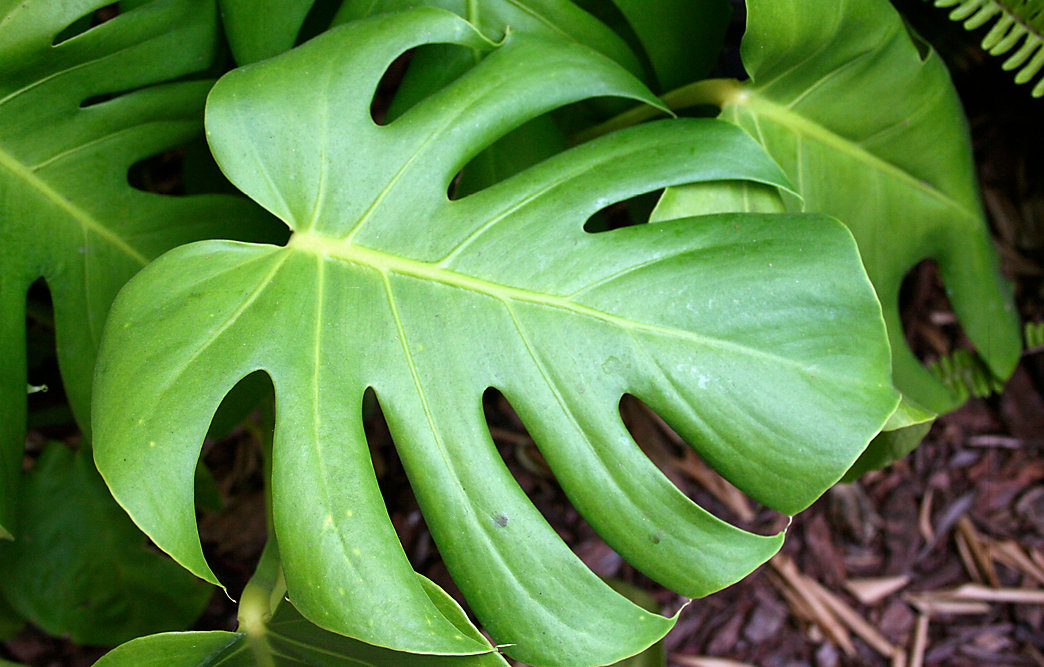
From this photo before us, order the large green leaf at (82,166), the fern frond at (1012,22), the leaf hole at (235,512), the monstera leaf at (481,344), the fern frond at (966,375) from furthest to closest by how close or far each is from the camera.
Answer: the leaf hole at (235,512) → the fern frond at (966,375) → the fern frond at (1012,22) → the large green leaf at (82,166) → the monstera leaf at (481,344)

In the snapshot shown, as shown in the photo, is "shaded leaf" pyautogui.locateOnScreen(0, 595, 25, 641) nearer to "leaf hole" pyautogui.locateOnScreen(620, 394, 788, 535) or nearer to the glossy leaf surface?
the glossy leaf surface

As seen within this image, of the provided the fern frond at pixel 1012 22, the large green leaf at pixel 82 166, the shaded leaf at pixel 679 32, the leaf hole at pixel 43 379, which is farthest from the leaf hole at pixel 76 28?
the fern frond at pixel 1012 22

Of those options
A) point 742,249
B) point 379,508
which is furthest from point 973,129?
point 379,508

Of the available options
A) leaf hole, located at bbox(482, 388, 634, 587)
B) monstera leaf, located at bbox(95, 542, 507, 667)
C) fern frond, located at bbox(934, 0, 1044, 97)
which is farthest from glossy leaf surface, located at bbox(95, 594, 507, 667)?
fern frond, located at bbox(934, 0, 1044, 97)

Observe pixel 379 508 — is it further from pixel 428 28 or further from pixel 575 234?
pixel 428 28

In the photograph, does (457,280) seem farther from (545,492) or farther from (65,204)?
(545,492)

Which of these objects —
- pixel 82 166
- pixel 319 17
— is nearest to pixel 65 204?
pixel 82 166

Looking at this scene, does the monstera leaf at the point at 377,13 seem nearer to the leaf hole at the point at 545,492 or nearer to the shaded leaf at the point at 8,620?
the leaf hole at the point at 545,492
